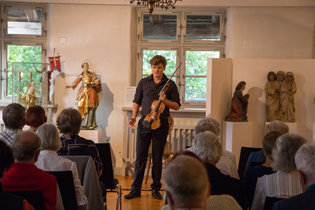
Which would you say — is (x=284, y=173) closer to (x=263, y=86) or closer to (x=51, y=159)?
(x=51, y=159)

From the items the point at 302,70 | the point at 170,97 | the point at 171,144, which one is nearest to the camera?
the point at 170,97

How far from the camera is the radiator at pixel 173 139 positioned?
6402mm

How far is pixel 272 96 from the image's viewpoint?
5879mm

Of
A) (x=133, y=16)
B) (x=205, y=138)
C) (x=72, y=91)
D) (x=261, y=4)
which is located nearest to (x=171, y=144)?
(x=72, y=91)

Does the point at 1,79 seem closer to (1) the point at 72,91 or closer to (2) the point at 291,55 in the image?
(1) the point at 72,91

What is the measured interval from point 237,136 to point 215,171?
3770 mm

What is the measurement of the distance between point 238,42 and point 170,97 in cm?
272

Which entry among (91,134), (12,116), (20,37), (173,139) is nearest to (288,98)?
(173,139)

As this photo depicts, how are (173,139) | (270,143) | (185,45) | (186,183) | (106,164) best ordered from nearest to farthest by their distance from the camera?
(186,183) < (270,143) < (106,164) < (173,139) < (185,45)

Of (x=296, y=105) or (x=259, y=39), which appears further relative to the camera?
(x=259, y=39)

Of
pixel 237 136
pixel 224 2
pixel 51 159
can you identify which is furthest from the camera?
pixel 224 2

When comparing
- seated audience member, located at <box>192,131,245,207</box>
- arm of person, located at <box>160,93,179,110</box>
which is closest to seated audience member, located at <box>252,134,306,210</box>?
seated audience member, located at <box>192,131,245,207</box>

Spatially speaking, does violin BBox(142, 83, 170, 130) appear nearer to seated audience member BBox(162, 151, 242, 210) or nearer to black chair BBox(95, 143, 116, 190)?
black chair BBox(95, 143, 116, 190)

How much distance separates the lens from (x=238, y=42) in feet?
21.6
